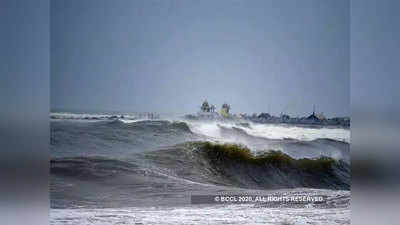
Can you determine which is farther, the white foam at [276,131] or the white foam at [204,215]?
the white foam at [276,131]

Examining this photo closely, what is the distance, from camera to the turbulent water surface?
3.79 m

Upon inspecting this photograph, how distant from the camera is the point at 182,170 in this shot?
3.94 meters

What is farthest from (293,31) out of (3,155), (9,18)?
(3,155)

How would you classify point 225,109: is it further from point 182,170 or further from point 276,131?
point 182,170

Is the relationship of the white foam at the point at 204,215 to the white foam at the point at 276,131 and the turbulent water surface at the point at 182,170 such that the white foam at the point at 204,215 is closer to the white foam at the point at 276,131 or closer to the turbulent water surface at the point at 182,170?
the turbulent water surface at the point at 182,170

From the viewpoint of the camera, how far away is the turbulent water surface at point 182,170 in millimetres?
3785

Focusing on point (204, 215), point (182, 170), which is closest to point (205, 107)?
point (182, 170)

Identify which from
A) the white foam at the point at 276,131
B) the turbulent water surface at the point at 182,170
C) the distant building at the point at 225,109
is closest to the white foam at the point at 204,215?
the turbulent water surface at the point at 182,170

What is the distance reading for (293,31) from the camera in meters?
4.05

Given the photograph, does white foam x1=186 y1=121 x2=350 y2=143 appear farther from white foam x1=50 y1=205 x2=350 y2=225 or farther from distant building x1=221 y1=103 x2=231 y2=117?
white foam x1=50 y1=205 x2=350 y2=225

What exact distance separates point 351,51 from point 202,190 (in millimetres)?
1826

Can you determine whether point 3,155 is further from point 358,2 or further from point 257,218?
point 358,2

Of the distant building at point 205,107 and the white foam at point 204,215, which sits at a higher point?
the distant building at point 205,107

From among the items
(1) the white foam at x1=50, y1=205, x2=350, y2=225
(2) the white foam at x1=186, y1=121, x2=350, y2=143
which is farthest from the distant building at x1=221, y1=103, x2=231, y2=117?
(1) the white foam at x1=50, y1=205, x2=350, y2=225
